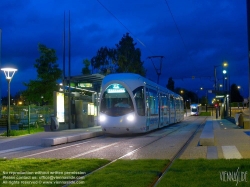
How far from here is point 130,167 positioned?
10930mm

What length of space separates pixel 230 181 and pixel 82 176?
3469 mm

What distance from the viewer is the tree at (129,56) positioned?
63.5 m

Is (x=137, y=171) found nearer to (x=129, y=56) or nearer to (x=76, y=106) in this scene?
(x=76, y=106)

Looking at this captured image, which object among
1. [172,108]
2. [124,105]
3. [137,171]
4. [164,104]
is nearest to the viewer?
[137,171]

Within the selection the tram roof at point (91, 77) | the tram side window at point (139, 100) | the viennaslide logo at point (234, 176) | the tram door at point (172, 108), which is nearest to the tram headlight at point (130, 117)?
the tram side window at point (139, 100)

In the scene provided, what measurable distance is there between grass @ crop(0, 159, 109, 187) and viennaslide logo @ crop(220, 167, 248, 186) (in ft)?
11.2

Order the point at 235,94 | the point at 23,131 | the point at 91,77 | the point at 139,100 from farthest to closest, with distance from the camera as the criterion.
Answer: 1. the point at 235,94
2. the point at 91,77
3. the point at 23,131
4. the point at 139,100

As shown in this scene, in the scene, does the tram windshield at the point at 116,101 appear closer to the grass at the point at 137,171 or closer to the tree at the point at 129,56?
the grass at the point at 137,171

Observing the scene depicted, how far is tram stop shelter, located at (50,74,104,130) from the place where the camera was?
1211 inches

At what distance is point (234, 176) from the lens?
29.4 ft

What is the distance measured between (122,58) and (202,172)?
53.7m

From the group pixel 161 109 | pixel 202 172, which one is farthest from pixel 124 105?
pixel 202 172

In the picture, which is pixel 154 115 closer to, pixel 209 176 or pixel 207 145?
pixel 207 145

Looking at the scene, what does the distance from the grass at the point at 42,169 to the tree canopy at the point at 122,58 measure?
50.6 meters
